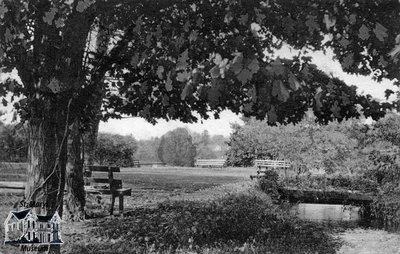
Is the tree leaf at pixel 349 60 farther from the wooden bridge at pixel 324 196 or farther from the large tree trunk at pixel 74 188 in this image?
the wooden bridge at pixel 324 196

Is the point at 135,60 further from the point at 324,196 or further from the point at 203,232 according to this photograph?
the point at 324,196

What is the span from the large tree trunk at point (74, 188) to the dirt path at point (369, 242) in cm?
550

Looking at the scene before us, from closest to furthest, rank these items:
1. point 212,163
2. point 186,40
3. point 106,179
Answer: point 186,40, point 106,179, point 212,163

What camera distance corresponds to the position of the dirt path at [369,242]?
32.8ft

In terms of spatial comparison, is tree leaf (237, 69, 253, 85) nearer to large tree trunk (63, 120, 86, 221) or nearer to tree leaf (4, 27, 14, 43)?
tree leaf (4, 27, 14, 43)

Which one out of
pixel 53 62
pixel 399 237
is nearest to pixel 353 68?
pixel 53 62

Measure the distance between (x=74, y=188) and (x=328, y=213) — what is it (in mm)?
11728

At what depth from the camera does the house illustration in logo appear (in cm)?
559

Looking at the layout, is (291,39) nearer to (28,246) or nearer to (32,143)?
(32,143)

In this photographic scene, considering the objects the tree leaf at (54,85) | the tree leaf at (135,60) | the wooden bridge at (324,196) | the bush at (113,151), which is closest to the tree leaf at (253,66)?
the tree leaf at (135,60)

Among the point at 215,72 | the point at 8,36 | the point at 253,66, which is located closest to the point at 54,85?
the point at 8,36

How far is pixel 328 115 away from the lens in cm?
712

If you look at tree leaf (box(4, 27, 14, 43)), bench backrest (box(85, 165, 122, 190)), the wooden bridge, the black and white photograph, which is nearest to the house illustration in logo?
the black and white photograph

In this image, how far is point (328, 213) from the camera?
1811 centimetres
